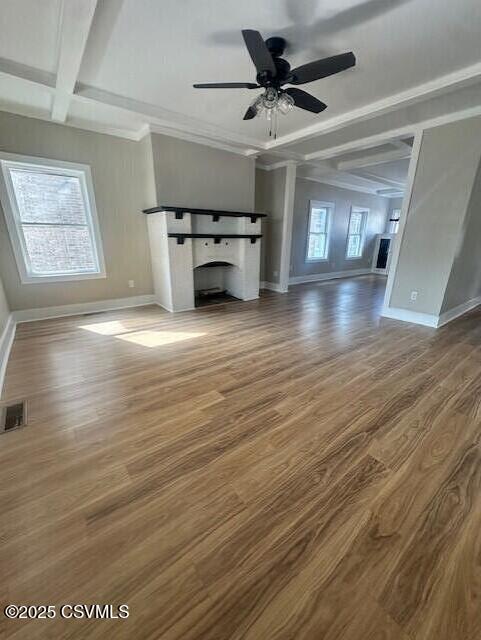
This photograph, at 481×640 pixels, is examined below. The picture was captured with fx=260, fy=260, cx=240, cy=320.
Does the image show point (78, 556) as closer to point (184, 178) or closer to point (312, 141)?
point (184, 178)

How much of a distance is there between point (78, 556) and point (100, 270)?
157 inches

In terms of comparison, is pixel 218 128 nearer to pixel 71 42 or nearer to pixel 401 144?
pixel 71 42

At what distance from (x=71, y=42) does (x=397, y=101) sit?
316cm

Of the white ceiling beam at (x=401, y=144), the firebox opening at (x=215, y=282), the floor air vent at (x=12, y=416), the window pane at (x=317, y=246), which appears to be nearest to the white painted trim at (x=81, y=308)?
the firebox opening at (x=215, y=282)

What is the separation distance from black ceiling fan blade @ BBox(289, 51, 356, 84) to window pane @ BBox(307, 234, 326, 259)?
4.98 m

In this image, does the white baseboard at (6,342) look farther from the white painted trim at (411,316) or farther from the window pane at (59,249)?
the white painted trim at (411,316)

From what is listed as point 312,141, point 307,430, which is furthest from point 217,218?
point 307,430

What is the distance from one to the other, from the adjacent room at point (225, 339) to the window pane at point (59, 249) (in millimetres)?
29

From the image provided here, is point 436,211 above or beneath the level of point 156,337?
above

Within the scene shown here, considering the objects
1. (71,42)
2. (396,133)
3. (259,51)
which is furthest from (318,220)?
(71,42)

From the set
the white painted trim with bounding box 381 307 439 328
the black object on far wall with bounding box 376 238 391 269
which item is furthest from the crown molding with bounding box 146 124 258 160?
the black object on far wall with bounding box 376 238 391 269

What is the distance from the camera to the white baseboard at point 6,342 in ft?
7.81

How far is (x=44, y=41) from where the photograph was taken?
2168mm

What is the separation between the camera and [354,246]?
8.10m
